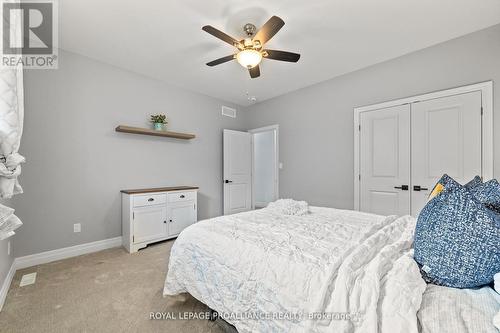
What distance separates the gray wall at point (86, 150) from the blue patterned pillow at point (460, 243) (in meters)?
3.56

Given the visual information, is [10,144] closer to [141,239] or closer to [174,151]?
[141,239]

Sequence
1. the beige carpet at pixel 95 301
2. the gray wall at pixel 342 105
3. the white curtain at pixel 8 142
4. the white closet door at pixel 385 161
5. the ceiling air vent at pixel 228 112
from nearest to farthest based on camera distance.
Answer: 1. the white curtain at pixel 8 142
2. the beige carpet at pixel 95 301
3. the gray wall at pixel 342 105
4. the white closet door at pixel 385 161
5. the ceiling air vent at pixel 228 112

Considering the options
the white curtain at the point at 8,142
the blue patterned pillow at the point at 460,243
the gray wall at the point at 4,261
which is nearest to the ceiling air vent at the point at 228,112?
the gray wall at the point at 4,261

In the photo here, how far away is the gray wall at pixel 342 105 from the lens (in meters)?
2.47

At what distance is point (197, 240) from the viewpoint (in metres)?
1.60

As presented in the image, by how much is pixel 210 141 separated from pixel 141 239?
2168 mm

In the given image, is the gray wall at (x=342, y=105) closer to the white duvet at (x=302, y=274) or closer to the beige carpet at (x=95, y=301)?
the white duvet at (x=302, y=274)

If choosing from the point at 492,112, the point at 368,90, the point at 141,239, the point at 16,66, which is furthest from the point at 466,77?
the point at 141,239

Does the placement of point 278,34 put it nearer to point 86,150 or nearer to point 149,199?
point 149,199

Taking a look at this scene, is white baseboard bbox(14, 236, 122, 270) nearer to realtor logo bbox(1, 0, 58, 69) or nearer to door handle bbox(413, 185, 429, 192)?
realtor logo bbox(1, 0, 58, 69)

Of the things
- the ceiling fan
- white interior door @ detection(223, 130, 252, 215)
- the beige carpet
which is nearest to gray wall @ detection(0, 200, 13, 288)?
the beige carpet

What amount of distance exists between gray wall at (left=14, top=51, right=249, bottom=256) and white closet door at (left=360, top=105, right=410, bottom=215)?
299cm

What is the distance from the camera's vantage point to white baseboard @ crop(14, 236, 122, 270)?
8.34 ft

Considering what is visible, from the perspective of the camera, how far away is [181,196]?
11.5 feet
